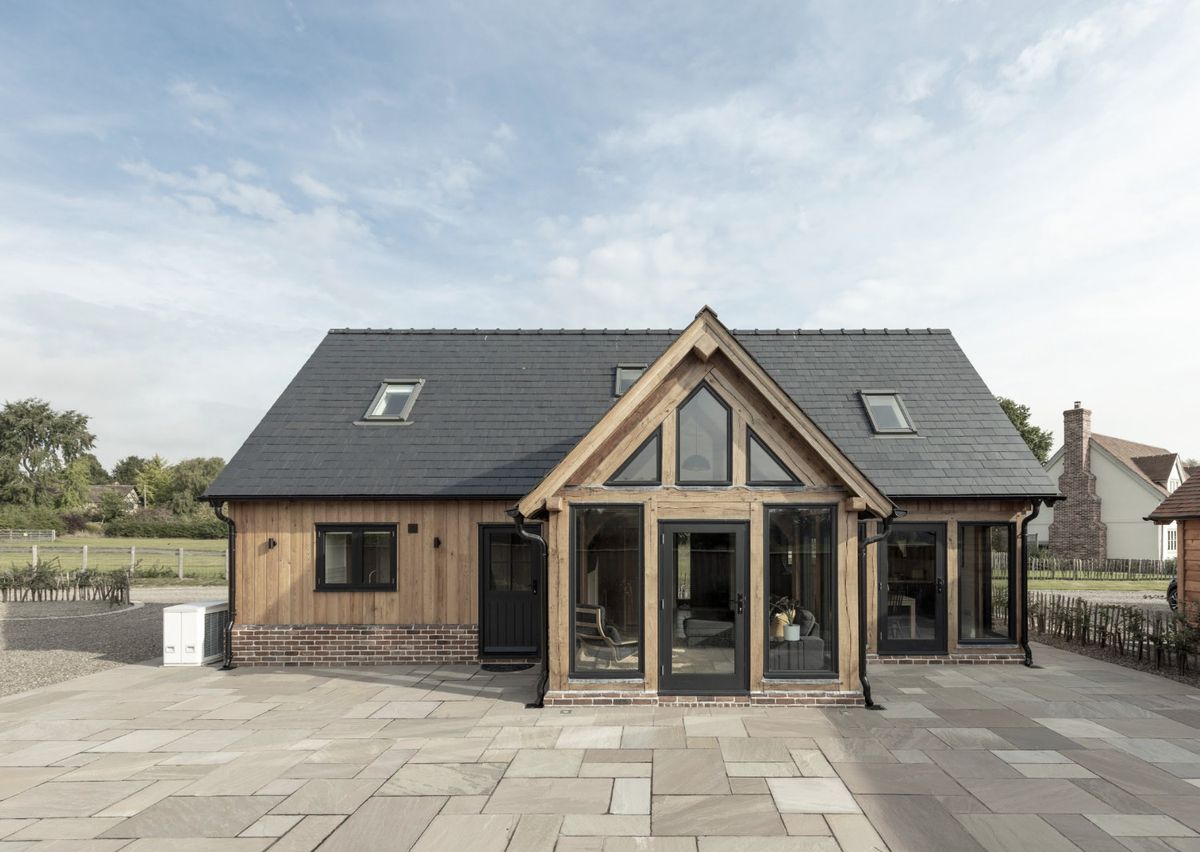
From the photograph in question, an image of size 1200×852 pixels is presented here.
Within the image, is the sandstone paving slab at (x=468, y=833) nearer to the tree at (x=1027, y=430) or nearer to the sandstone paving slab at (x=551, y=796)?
the sandstone paving slab at (x=551, y=796)

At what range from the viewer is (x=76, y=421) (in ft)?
253


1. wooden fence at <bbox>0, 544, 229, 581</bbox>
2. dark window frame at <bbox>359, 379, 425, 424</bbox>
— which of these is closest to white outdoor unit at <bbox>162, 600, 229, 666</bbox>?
dark window frame at <bbox>359, 379, 425, 424</bbox>

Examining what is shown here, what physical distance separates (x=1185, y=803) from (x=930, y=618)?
590 centimetres

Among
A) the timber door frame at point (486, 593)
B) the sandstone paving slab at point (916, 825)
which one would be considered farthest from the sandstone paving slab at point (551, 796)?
the timber door frame at point (486, 593)

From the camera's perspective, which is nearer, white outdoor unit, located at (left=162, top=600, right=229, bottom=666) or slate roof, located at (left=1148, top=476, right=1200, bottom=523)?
white outdoor unit, located at (left=162, top=600, right=229, bottom=666)

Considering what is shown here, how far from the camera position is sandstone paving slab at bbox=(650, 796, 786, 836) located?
5.92 metres

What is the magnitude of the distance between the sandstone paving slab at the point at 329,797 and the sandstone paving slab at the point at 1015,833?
5325 mm

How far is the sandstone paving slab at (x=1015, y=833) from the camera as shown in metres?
5.59

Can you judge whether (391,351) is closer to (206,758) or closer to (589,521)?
(589,521)

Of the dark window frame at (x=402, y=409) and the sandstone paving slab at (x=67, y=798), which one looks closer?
the sandstone paving slab at (x=67, y=798)

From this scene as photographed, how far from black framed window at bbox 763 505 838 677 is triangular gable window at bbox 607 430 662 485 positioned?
5.28 ft

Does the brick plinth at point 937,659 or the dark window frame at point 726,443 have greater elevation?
the dark window frame at point 726,443

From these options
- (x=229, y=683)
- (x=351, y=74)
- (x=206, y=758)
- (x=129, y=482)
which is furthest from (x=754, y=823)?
(x=129, y=482)

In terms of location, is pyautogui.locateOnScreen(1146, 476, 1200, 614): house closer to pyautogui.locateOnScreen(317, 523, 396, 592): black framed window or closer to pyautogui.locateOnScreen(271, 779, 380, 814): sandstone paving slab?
pyautogui.locateOnScreen(317, 523, 396, 592): black framed window
